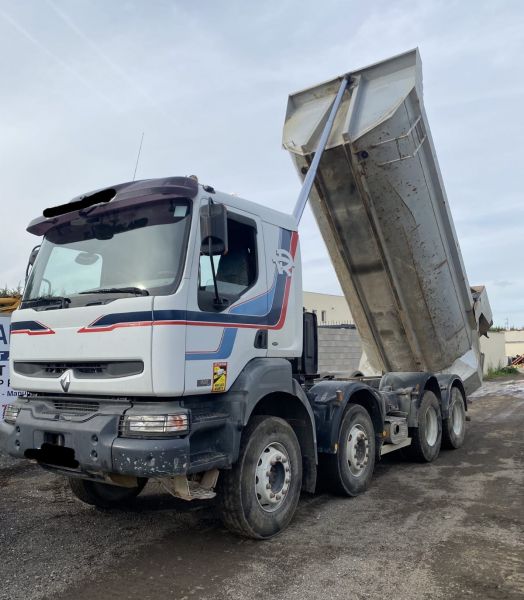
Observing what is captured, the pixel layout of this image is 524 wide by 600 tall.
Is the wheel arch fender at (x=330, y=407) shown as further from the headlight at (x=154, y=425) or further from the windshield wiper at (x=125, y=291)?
the windshield wiper at (x=125, y=291)

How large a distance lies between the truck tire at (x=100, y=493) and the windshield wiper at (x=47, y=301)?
170cm

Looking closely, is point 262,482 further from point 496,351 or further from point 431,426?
point 496,351

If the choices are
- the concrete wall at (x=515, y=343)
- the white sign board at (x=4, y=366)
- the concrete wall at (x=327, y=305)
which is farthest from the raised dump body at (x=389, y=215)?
the concrete wall at (x=515, y=343)

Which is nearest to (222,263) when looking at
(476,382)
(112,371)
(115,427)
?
(112,371)

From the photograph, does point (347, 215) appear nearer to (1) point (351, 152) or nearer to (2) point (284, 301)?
(1) point (351, 152)

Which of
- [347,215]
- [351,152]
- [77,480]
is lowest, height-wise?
[77,480]

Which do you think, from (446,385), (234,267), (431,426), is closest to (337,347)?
(446,385)

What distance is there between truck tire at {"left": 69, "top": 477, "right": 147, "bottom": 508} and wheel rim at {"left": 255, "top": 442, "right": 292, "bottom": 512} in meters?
1.20

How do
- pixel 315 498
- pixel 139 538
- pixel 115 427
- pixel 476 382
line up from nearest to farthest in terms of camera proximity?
pixel 115 427 < pixel 139 538 < pixel 315 498 < pixel 476 382

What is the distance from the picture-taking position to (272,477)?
4.52 m

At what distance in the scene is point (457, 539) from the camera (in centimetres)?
430

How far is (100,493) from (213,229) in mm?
2935

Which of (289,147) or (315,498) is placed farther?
(289,147)

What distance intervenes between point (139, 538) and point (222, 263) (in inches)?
93.1
